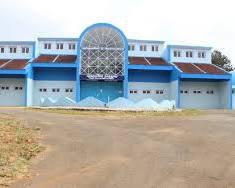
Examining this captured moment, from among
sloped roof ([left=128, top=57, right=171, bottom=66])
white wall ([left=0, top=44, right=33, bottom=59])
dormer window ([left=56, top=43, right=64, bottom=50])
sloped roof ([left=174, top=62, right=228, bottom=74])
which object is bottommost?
sloped roof ([left=174, top=62, right=228, bottom=74])

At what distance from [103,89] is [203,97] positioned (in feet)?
39.3

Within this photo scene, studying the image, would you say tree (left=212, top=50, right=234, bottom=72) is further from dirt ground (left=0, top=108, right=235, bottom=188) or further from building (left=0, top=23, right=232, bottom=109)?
dirt ground (left=0, top=108, right=235, bottom=188)

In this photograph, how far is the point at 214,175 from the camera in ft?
26.9

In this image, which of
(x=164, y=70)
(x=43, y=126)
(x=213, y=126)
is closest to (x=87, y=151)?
(x=43, y=126)

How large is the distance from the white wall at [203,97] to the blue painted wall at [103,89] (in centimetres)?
751

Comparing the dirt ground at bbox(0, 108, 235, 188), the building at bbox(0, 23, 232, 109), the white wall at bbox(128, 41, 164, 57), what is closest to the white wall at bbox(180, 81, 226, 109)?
Result: the building at bbox(0, 23, 232, 109)

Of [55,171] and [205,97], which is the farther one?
[205,97]

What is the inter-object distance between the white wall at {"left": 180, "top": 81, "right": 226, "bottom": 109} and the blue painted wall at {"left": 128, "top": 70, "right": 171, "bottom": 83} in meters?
2.03

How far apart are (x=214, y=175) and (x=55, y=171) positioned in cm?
357

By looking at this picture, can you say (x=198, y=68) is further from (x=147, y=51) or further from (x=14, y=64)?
(x=14, y=64)

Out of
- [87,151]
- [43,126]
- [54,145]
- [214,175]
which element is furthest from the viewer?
[43,126]

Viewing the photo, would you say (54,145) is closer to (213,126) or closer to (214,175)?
(214,175)

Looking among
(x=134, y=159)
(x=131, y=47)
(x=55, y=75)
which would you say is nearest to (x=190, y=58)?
(x=131, y=47)

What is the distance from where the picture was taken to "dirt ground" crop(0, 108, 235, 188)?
7.71 m
